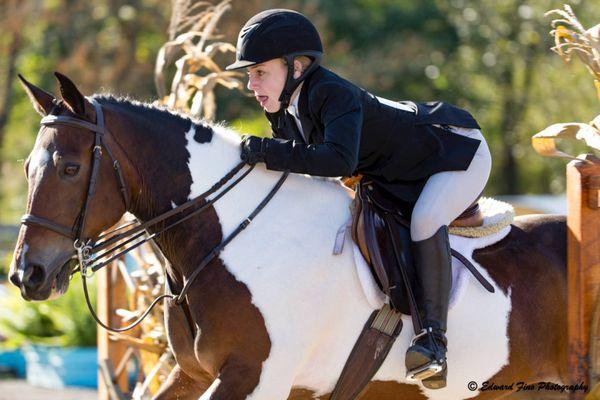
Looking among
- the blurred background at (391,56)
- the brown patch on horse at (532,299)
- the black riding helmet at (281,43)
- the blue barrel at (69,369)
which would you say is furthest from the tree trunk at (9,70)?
the brown patch on horse at (532,299)

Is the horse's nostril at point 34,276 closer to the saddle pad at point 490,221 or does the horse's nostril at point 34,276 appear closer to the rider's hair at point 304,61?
the rider's hair at point 304,61

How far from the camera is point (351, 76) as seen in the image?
20344mm

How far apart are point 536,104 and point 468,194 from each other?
63.8 feet

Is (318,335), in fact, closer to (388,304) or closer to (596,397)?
(388,304)

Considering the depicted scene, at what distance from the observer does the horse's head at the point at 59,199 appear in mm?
4125

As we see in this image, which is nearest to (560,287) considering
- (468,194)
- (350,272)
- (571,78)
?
(468,194)

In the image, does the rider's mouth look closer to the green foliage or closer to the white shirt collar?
the white shirt collar

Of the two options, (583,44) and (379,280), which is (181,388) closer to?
(379,280)

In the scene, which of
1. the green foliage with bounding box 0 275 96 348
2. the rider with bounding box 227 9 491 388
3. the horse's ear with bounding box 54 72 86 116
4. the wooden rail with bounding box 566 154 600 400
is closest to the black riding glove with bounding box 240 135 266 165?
the rider with bounding box 227 9 491 388

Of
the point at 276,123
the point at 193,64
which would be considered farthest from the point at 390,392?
the point at 193,64

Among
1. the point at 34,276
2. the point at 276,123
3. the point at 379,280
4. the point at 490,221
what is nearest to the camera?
the point at 34,276

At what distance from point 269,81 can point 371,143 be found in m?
0.58

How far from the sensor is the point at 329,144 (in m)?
4.32

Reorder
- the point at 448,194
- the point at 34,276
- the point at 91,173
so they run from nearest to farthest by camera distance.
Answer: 1. the point at 34,276
2. the point at 91,173
3. the point at 448,194
